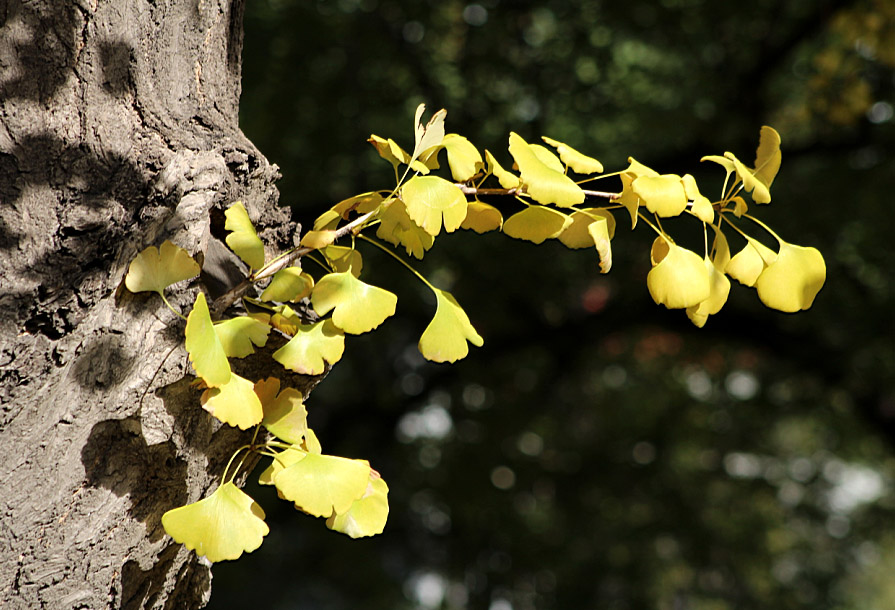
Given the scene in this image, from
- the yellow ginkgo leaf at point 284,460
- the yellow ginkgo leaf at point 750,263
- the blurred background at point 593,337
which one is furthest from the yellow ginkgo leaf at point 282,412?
the blurred background at point 593,337

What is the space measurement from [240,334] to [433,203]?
245 millimetres

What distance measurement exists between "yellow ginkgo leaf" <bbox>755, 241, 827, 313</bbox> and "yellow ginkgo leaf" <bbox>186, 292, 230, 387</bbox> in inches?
21.8

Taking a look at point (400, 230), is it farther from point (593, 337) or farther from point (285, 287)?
point (593, 337)

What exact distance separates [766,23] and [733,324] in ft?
6.00

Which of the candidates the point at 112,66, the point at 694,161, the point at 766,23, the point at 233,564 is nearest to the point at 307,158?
the point at 694,161

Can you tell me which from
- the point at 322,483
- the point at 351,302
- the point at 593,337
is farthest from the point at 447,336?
the point at 593,337

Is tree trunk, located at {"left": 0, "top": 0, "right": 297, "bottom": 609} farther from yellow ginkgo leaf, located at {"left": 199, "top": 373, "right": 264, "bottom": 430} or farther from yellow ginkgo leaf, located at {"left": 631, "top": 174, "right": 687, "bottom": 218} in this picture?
yellow ginkgo leaf, located at {"left": 631, "top": 174, "right": 687, "bottom": 218}

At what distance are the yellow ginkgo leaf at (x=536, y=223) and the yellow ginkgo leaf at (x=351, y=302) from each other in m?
0.16

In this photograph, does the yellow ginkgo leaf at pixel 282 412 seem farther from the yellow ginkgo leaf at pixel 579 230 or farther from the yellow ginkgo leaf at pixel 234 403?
the yellow ginkgo leaf at pixel 579 230

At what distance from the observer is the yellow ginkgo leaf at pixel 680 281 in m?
0.74

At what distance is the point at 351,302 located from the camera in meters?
0.78

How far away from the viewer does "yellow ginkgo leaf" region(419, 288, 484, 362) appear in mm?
812

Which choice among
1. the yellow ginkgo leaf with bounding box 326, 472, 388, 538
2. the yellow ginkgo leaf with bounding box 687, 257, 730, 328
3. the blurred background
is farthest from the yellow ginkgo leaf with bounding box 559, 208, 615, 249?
the blurred background

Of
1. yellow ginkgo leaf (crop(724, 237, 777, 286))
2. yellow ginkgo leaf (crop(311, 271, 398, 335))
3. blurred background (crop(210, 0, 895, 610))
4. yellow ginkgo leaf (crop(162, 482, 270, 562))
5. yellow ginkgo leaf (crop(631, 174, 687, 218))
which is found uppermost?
yellow ginkgo leaf (crop(631, 174, 687, 218))
